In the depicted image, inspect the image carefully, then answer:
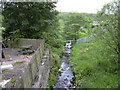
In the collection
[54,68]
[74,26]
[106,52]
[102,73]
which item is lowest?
[54,68]

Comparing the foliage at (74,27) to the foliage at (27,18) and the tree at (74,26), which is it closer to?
the tree at (74,26)

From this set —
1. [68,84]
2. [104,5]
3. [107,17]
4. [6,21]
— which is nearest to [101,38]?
[107,17]

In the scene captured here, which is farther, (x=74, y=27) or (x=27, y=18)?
(x=74, y=27)

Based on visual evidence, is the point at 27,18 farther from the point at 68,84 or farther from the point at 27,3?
the point at 68,84

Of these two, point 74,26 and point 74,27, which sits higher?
point 74,26

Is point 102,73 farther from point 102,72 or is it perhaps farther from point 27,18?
→ point 27,18

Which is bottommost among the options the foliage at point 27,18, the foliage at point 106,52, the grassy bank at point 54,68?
the grassy bank at point 54,68

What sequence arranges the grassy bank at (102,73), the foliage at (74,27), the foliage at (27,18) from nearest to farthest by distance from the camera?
1. the grassy bank at (102,73)
2. the foliage at (27,18)
3. the foliage at (74,27)

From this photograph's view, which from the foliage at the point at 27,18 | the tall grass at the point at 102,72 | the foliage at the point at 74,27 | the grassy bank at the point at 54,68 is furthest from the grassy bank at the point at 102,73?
the foliage at the point at 74,27

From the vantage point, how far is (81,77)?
6.20 meters

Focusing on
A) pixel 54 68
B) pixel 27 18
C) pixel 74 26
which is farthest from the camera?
pixel 74 26

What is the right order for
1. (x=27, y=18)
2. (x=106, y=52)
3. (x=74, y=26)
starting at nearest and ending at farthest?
(x=106, y=52) < (x=27, y=18) < (x=74, y=26)

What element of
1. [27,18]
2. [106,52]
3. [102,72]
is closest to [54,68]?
[102,72]

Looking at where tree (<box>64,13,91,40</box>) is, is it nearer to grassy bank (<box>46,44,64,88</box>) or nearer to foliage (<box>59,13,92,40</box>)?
foliage (<box>59,13,92,40</box>)
